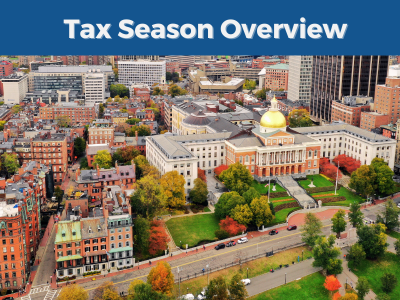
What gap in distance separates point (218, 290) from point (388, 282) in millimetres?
25892

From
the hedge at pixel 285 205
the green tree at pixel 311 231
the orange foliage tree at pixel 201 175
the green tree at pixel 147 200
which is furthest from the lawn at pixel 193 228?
the orange foliage tree at pixel 201 175

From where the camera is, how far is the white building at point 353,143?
10825 cm

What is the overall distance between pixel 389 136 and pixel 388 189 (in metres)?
24.7

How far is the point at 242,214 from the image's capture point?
264ft

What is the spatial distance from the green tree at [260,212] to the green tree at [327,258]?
1286 centimetres

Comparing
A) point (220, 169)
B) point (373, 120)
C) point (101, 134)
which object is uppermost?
point (373, 120)

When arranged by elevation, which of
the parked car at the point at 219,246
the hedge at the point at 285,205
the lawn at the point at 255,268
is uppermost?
the hedge at the point at 285,205

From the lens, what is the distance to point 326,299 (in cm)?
6638

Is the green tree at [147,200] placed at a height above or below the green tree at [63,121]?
below

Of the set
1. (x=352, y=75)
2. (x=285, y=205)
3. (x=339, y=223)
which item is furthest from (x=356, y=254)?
(x=352, y=75)

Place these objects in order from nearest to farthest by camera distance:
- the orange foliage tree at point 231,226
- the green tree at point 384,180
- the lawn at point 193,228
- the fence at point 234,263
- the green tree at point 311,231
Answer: the fence at point 234,263 < the green tree at point 311,231 < the lawn at point 193,228 < the orange foliage tree at point 231,226 < the green tree at point 384,180

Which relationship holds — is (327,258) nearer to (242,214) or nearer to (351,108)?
(242,214)

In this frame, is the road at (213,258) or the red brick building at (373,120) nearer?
the road at (213,258)

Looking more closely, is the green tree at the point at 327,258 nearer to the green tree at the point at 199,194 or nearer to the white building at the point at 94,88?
the green tree at the point at 199,194
